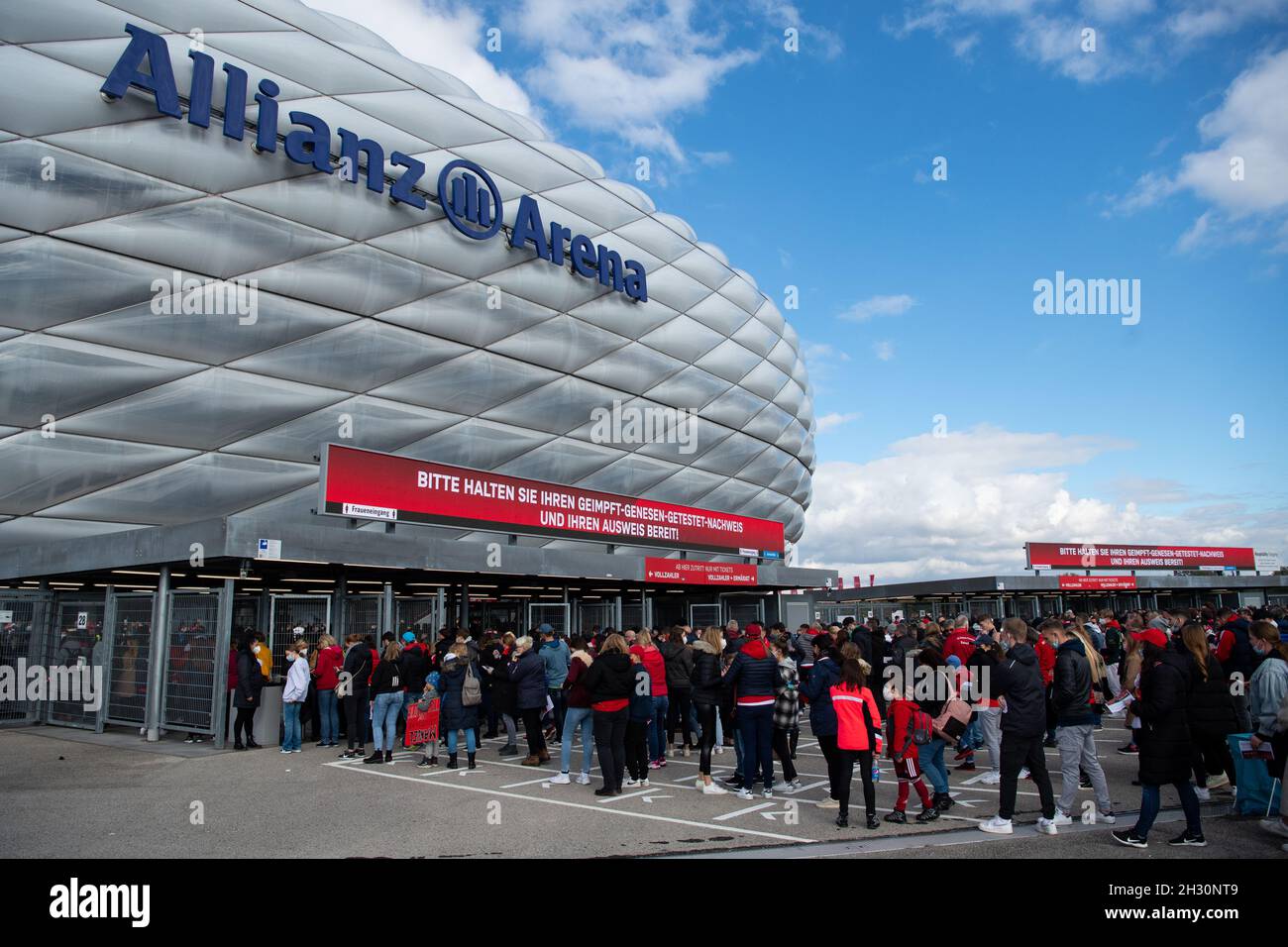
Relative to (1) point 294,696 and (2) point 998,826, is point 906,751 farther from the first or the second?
(1) point 294,696

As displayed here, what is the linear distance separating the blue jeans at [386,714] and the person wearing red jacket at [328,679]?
1402mm

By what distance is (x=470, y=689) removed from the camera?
998 cm

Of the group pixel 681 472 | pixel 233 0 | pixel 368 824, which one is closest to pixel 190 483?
pixel 233 0

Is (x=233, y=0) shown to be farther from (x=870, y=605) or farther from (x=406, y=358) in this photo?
(x=870, y=605)

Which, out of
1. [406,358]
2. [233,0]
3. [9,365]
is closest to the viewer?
[9,365]

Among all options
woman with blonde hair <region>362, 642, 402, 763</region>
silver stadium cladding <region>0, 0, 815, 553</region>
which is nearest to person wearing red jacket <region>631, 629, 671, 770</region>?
woman with blonde hair <region>362, 642, 402, 763</region>

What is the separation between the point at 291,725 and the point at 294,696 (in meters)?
0.48

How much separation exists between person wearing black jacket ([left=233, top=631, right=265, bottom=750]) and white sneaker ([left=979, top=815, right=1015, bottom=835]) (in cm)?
985

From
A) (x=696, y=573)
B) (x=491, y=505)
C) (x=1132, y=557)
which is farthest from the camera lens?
(x=1132, y=557)

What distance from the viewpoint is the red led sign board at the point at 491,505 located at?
14922 millimetres

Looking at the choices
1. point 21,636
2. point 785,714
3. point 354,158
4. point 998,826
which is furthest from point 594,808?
point 354,158

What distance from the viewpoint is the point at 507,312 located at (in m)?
23.7

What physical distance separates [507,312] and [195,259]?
27.7 feet
